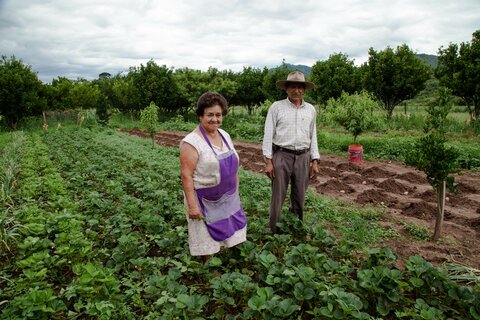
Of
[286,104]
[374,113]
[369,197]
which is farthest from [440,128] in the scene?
[374,113]

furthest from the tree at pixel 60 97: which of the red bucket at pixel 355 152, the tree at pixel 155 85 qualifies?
the red bucket at pixel 355 152

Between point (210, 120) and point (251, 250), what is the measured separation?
140 cm

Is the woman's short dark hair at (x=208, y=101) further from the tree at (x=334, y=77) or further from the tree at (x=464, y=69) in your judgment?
the tree at (x=334, y=77)

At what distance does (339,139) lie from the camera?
13.5 m

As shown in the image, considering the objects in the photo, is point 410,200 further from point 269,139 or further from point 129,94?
point 129,94

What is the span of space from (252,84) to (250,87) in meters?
0.35

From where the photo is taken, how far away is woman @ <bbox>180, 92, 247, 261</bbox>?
327cm

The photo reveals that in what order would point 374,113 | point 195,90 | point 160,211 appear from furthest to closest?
point 195,90 → point 374,113 → point 160,211

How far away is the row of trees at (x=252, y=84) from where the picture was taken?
17.8m

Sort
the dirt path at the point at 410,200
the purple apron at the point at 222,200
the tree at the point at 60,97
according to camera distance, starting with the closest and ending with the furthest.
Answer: the purple apron at the point at 222,200, the dirt path at the point at 410,200, the tree at the point at 60,97

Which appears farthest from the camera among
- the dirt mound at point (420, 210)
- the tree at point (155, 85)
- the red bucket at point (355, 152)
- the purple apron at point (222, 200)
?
the tree at point (155, 85)

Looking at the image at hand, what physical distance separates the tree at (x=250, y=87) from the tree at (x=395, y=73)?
38.8ft

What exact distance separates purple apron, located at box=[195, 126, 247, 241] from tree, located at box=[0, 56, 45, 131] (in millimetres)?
24377

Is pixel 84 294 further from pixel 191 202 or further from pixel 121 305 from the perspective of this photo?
pixel 191 202
